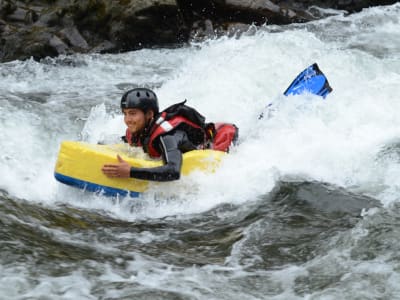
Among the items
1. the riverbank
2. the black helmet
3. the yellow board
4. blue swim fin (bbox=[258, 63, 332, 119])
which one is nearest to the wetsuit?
the yellow board

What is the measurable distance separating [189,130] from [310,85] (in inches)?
78.3

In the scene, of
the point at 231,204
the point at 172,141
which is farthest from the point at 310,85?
the point at 172,141

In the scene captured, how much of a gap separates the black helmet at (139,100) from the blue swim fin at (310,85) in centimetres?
216

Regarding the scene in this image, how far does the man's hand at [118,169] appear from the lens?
5.08 metres

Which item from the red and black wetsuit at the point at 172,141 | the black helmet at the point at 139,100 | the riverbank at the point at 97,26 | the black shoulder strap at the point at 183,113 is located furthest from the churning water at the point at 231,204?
the riverbank at the point at 97,26

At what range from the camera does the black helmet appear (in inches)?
205

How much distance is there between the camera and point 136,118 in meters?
5.27

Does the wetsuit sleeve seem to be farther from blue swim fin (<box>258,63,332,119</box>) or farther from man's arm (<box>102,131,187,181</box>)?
blue swim fin (<box>258,63,332,119</box>)

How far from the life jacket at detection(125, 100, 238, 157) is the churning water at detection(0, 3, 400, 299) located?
0.20m

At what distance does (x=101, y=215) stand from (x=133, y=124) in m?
0.83

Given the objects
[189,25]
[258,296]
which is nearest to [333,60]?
[189,25]

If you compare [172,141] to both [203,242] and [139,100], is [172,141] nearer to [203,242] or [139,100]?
[139,100]

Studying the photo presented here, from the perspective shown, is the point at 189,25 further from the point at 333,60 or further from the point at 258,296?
the point at 258,296

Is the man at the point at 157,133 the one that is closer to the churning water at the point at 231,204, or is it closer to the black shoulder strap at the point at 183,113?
the black shoulder strap at the point at 183,113
